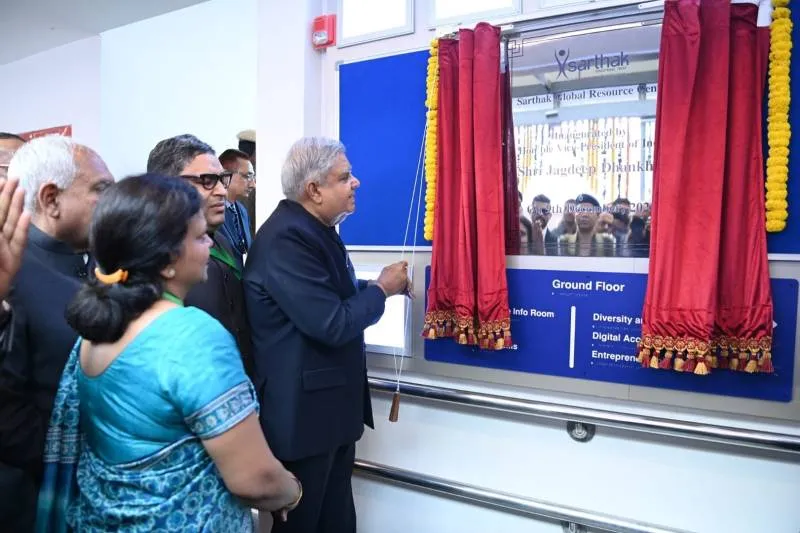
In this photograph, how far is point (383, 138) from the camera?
2.12 m

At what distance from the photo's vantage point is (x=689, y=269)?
1.54 m

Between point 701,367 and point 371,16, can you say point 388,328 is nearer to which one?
point 701,367

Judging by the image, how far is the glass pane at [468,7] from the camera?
1878 mm

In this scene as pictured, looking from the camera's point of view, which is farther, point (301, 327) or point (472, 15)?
point (472, 15)

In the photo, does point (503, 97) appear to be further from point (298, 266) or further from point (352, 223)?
point (298, 266)

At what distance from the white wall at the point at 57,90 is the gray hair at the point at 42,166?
3292 millimetres

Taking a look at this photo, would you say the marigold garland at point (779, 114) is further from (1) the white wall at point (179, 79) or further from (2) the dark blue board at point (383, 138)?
(1) the white wall at point (179, 79)

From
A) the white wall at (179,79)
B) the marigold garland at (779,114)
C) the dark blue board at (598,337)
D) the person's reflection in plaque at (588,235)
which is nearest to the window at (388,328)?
the dark blue board at (598,337)

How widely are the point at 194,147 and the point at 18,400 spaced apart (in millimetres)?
829

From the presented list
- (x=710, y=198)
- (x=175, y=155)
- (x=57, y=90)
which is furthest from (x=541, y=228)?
(x=57, y=90)

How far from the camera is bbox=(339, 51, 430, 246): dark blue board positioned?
204 centimetres

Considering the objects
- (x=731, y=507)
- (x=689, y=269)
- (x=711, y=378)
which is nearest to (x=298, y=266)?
(x=689, y=269)

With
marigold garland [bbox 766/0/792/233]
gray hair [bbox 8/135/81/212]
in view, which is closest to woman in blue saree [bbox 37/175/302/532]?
gray hair [bbox 8/135/81/212]

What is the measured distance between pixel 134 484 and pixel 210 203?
835mm
